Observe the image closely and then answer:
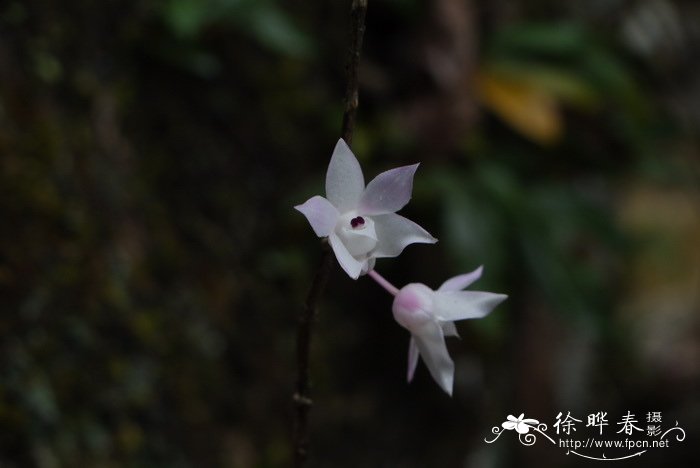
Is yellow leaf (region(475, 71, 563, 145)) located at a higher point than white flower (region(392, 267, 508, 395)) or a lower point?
higher

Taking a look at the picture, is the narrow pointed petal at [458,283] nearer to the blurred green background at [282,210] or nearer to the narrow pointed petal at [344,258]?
the narrow pointed petal at [344,258]

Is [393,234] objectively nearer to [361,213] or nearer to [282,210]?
[361,213]

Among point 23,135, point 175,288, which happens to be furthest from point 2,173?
point 175,288

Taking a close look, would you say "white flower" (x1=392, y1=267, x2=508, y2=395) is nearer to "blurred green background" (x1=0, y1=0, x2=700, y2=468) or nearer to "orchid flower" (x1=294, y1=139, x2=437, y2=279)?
"orchid flower" (x1=294, y1=139, x2=437, y2=279)

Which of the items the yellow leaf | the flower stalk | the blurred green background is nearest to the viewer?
the flower stalk

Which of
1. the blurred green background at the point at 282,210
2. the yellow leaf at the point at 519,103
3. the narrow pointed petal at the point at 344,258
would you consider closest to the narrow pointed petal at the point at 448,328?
the narrow pointed petal at the point at 344,258

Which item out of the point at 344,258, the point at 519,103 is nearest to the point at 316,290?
the point at 344,258

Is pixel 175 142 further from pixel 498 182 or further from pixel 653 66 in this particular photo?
pixel 653 66

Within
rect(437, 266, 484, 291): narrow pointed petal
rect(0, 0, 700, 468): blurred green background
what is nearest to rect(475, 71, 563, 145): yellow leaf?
rect(0, 0, 700, 468): blurred green background

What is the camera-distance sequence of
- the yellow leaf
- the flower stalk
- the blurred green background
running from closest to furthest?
the flower stalk, the blurred green background, the yellow leaf
